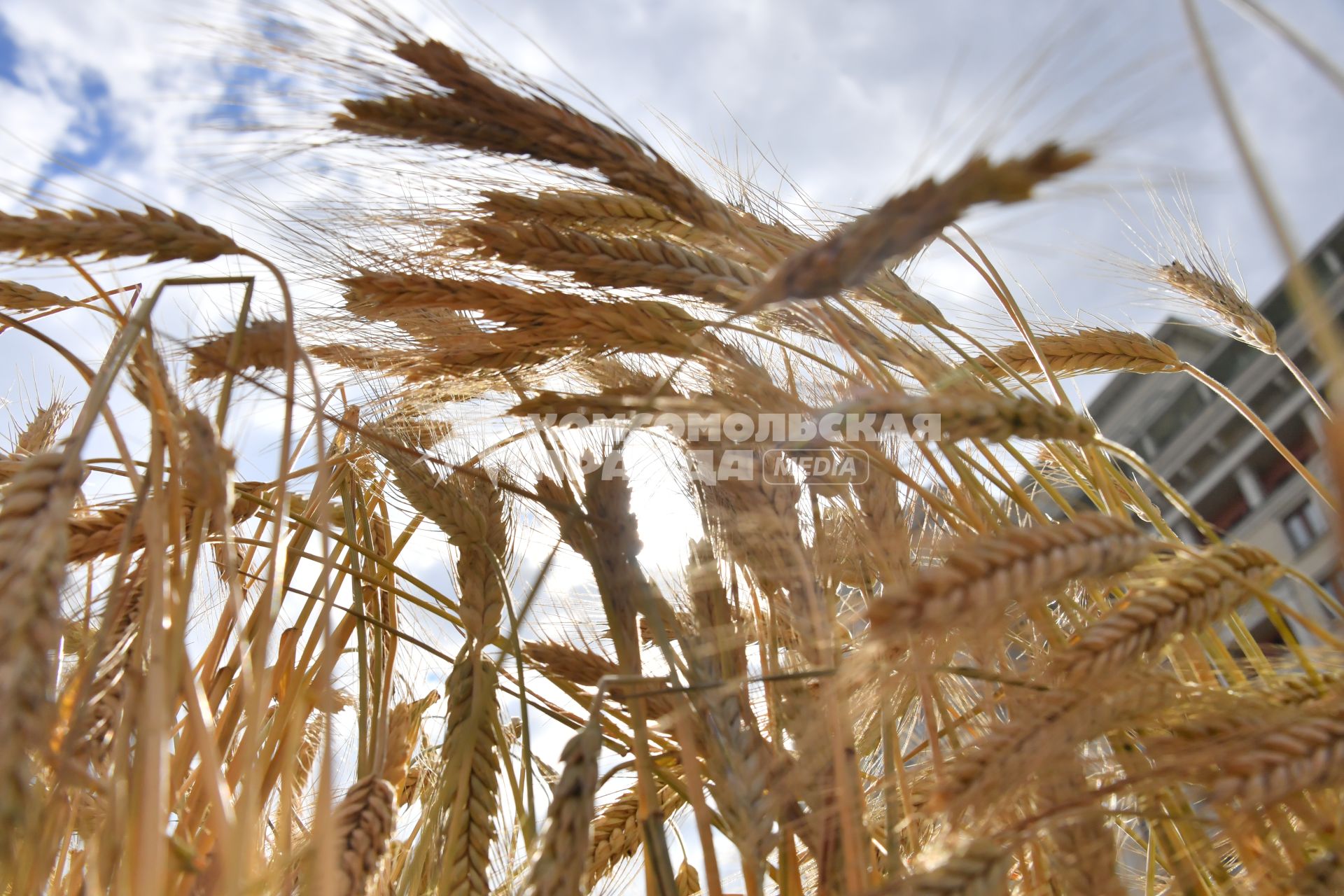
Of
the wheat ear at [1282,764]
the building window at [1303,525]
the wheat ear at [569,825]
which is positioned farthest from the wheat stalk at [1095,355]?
the building window at [1303,525]

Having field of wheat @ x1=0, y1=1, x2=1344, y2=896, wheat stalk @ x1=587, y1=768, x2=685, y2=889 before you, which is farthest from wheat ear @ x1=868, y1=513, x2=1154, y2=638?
wheat stalk @ x1=587, y1=768, x2=685, y2=889

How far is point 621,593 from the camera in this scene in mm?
1108

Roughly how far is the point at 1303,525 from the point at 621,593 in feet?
89.4

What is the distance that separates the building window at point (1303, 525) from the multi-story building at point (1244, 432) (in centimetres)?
2

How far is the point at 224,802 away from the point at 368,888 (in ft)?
0.97

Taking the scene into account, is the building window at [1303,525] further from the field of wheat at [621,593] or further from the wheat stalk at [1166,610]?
the wheat stalk at [1166,610]

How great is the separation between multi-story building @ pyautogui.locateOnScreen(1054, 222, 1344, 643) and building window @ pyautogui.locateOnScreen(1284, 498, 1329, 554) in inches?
0.9

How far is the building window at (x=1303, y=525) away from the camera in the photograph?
74.1ft

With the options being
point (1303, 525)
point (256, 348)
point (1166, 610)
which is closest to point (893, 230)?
point (1166, 610)

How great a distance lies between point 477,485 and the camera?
4.58 ft

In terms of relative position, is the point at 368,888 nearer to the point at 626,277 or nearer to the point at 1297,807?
the point at 626,277

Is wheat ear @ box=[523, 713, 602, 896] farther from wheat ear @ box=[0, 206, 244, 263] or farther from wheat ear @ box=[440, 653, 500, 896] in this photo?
wheat ear @ box=[0, 206, 244, 263]

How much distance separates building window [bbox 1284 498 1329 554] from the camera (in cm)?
2259

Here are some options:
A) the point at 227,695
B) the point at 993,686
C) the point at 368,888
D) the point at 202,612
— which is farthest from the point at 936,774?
the point at 202,612
